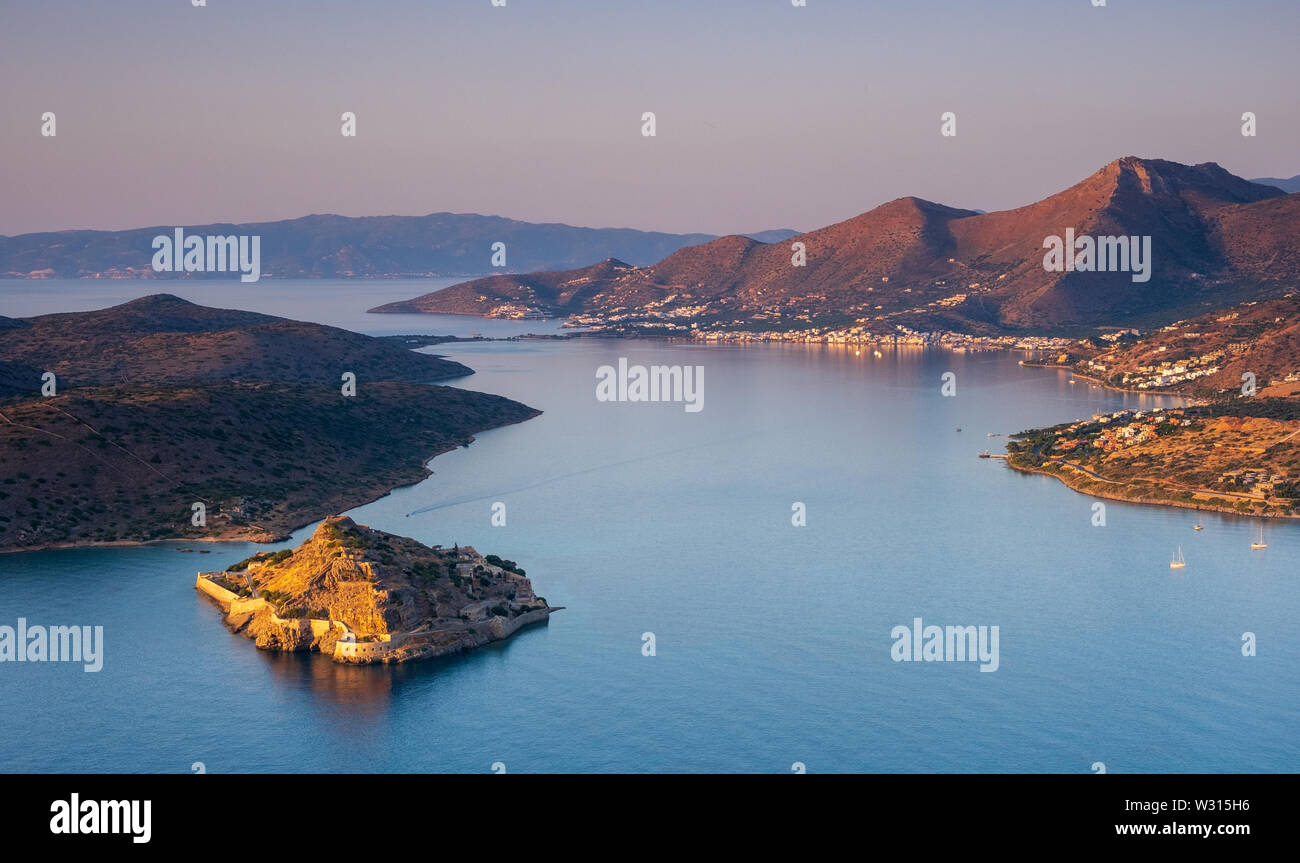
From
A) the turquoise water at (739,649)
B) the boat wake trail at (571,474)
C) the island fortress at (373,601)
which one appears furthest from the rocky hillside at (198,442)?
the island fortress at (373,601)

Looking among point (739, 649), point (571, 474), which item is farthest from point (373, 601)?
point (571, 474)

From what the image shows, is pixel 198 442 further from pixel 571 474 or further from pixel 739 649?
pixel 739 649

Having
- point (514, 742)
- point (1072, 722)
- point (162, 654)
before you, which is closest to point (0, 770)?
point (162, 654)

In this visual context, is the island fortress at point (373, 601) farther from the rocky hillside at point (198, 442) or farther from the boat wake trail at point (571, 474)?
the boat wake trail at point (571, 474)

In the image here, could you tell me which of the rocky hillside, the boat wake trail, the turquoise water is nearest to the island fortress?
the turquoise water

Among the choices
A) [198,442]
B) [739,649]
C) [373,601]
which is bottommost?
[739,649]

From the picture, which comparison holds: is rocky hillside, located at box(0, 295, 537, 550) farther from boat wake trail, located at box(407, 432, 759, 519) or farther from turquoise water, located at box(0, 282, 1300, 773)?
boat wake trail, located at box(407, 432, 759, 519)
